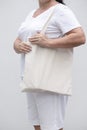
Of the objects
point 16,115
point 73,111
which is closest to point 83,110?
point 73,111

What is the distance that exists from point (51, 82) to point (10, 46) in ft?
3.77

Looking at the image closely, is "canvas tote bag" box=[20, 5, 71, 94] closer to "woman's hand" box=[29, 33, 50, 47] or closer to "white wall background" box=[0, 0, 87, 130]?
"woman's hand" box=[29, 33, 50, 47]

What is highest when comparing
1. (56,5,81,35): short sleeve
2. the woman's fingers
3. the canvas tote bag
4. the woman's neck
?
the woman's neck

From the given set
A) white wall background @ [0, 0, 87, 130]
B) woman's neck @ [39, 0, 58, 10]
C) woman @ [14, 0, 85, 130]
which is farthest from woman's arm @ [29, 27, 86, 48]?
white wall background @ [0, 0, 87, 130]

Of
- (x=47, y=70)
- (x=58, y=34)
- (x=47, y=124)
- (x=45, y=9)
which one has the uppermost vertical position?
(x=45, y=9)

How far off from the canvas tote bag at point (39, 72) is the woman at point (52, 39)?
0.12 ft

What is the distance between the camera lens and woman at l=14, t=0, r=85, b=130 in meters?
1.80

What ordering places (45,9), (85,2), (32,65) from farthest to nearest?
(85,2) < (45,9) < (32,65)

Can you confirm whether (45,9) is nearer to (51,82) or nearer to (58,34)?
(58,34)

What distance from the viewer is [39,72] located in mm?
1811

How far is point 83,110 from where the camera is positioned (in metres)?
2.91

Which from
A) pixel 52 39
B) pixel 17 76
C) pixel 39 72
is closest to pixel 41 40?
pixel 52 39

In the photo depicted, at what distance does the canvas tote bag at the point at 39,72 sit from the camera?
180cm

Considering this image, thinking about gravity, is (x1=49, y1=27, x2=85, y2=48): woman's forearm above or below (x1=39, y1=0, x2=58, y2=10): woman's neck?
below
